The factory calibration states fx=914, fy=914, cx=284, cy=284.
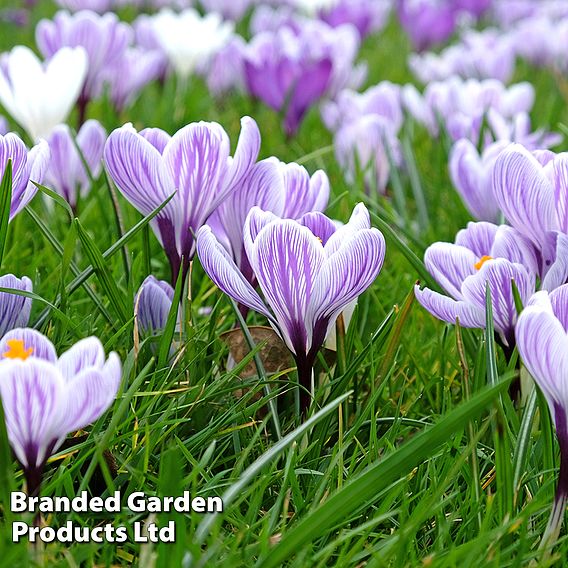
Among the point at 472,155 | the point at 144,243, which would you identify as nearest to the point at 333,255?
the point at 144,243

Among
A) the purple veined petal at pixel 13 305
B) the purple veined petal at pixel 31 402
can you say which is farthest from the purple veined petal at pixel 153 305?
the purple veined petal at pixel 31 402

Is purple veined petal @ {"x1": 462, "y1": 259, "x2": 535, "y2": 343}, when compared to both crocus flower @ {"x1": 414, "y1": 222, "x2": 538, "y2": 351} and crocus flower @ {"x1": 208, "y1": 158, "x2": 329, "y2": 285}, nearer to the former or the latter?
crocus flower @ {"x1": 414, "y1": 222, "x2": 538, "y2": 351}

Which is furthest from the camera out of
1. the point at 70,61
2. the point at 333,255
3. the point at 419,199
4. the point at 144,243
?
the point at 419,199

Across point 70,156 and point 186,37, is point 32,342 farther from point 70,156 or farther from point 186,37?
point 186,37

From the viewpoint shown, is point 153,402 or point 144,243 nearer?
point 153,402

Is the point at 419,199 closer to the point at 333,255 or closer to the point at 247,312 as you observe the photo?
the point at 247,312

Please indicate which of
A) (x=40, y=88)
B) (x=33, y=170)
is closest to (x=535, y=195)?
(x=33, y=170)

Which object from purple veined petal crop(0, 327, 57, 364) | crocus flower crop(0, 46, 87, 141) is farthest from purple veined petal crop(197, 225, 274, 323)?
crocus flower crop(0, 46, 87, 141)
